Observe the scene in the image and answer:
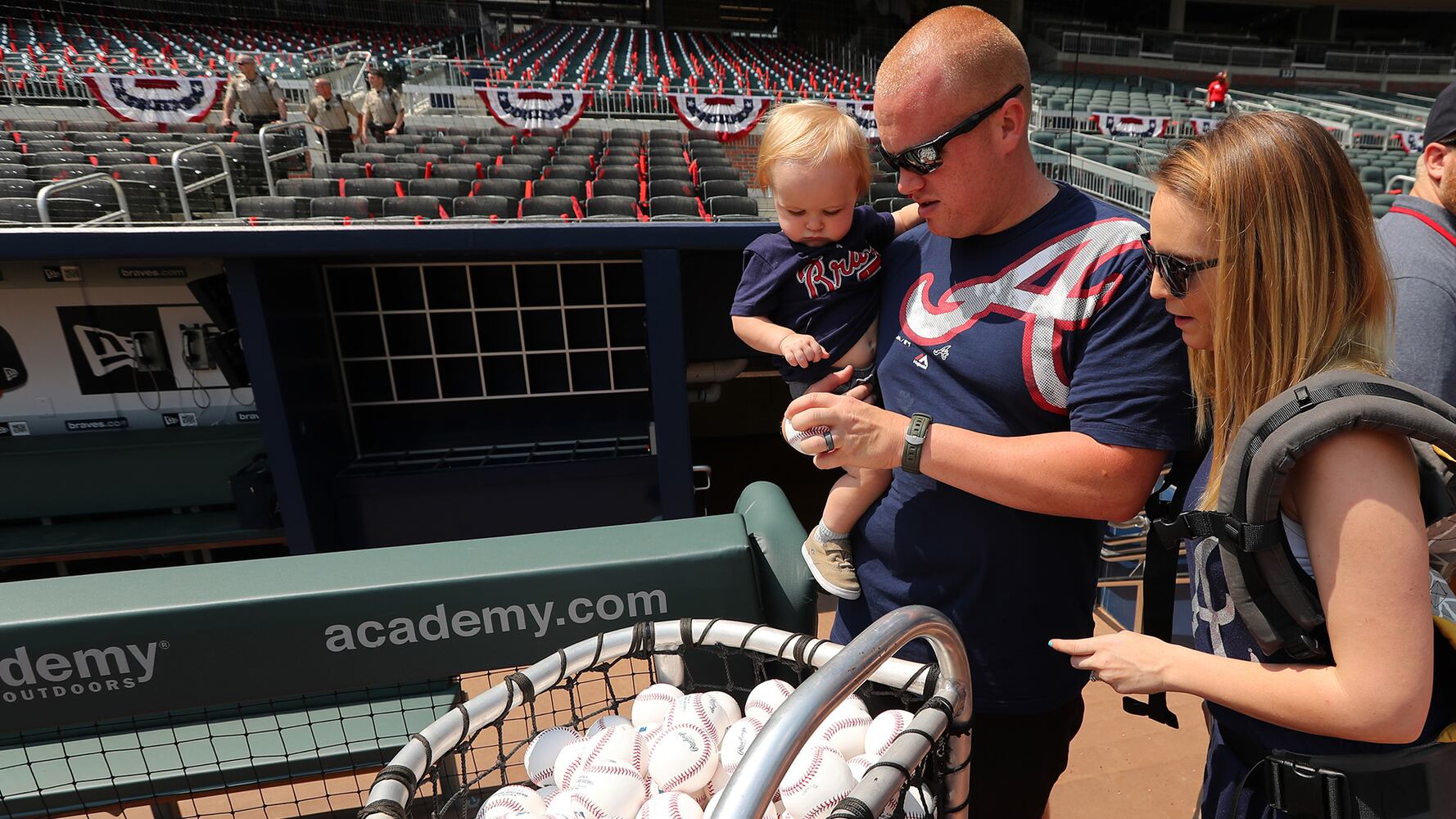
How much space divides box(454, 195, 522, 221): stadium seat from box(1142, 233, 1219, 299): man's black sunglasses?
17.5ft

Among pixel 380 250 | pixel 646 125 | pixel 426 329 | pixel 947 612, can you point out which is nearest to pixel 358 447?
pixel 426 329

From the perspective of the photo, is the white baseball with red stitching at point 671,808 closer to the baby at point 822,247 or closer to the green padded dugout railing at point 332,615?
the green padded dugout railing at point 332,615

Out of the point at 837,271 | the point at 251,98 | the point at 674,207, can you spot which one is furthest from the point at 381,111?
the point at 837,271

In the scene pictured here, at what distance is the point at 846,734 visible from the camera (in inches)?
50.7

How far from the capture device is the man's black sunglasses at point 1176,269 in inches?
39.7

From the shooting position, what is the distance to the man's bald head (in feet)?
3.86

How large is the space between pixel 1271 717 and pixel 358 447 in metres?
6.51

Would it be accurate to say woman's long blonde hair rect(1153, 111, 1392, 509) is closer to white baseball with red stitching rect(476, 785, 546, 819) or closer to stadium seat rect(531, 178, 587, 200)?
white baseball with red stitching rect(476, 785, 546, 819)

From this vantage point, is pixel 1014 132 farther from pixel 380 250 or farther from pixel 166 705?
pixel 380 250

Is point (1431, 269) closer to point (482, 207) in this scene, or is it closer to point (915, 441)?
point (915, 441)

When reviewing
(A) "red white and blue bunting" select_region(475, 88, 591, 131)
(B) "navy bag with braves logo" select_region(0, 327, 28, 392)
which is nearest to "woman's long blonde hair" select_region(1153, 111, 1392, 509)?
(B) "navy bag with braves logo" select_region(0, 327, 28, 392)

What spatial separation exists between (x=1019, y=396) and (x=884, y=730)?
570 mm

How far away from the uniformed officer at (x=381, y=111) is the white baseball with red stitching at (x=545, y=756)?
32.7 ft

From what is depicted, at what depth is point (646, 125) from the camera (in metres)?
12.6
